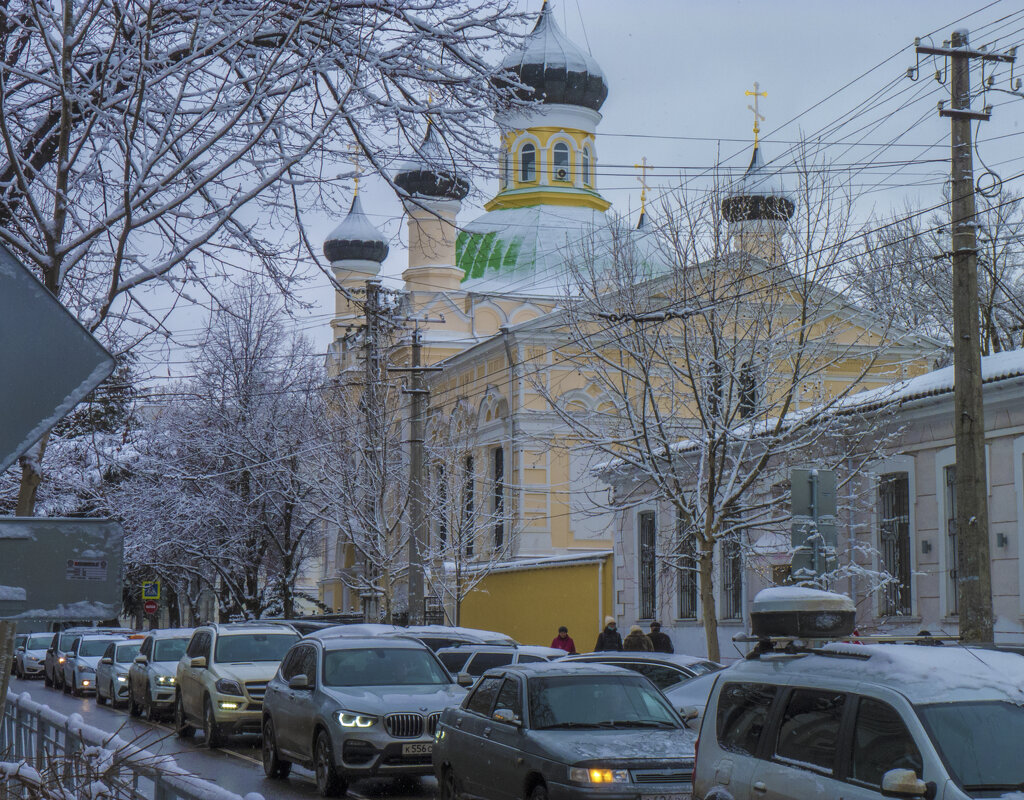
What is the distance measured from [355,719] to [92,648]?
22.1 metres

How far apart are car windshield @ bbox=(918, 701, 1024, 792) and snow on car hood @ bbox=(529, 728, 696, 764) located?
4.30 m

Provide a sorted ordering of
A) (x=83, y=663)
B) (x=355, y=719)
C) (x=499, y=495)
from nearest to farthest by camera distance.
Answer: (x=355, y=719), (x=83, y=663), (x=499, y=495)

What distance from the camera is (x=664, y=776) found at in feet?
38.0

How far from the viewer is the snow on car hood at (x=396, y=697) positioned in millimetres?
15438

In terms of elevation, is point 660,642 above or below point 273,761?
above

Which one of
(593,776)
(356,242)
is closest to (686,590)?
(593,776)

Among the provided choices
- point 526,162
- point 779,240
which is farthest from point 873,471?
point 526,162

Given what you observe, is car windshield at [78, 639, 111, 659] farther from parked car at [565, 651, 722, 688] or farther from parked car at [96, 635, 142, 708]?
parked car at [565, 651, 722, 688]

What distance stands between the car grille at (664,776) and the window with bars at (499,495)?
33.2 metres

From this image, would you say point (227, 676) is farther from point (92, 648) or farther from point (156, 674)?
point (92, 648)

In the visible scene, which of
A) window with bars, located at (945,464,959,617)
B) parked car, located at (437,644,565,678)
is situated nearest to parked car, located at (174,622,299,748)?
parked car, located at (437,644,565,678)

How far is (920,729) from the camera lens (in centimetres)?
745

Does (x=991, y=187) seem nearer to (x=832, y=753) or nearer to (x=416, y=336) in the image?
(x=832, y=753)

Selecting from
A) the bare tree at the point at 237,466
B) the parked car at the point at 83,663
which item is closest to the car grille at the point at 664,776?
the parked car at the point at 83,663
